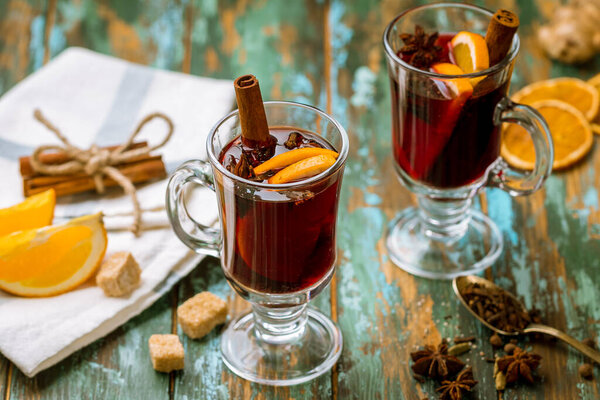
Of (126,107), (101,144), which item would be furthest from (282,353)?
(126,107)

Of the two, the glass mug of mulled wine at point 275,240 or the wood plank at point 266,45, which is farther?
the wood plank at point 266,45

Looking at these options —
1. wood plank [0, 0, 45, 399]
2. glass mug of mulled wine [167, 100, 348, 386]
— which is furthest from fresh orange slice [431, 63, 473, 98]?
wood plank [0, 0, 45, 399]

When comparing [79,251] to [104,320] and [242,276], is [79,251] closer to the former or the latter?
[104,320]

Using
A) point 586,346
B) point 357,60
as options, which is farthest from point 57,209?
point 586,346

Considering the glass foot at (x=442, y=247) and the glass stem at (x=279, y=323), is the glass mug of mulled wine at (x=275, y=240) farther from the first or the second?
the glass foot at (x=442, y=247)

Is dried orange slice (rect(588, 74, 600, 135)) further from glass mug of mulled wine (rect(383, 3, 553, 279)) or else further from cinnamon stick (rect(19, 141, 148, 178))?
cinnamon stick (rect(19, 141, 148, 178))

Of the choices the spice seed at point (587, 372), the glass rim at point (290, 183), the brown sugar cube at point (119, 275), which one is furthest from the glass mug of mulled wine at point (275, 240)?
the spice seed at point (587, 372)

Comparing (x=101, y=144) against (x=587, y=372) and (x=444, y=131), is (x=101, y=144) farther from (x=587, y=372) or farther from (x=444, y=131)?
(x=587, y=372)
